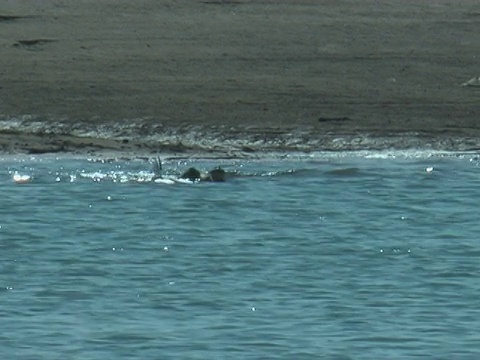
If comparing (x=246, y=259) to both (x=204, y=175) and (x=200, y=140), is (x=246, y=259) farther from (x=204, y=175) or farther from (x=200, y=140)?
(x=200, y=140)

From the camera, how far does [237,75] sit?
1448 cm

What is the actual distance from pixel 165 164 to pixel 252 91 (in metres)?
Result: 1.67

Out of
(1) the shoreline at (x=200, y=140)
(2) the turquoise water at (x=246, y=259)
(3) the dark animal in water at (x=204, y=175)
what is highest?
(2) the turquoise water at (x=246, y=259)

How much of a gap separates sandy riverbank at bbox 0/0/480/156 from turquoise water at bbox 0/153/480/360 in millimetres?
560

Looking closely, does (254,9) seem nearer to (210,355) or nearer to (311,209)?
(311,209)

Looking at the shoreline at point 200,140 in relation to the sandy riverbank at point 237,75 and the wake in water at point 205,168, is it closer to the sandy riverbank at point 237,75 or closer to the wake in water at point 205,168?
the sandy riverbank at point 237,75

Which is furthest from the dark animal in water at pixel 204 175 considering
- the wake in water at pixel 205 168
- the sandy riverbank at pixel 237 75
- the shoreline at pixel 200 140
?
the sandy riverbank at pixel 237 75

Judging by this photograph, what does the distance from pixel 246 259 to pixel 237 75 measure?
4911 millimetres

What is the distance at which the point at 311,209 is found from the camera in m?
11.3

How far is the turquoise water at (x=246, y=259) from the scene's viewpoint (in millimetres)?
8047

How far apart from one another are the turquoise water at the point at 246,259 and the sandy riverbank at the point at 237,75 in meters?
0.56

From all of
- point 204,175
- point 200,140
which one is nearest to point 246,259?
point 204,175

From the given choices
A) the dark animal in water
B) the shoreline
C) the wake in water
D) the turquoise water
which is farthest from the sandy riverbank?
the dark animal in water

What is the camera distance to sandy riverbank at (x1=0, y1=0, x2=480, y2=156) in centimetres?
1338
